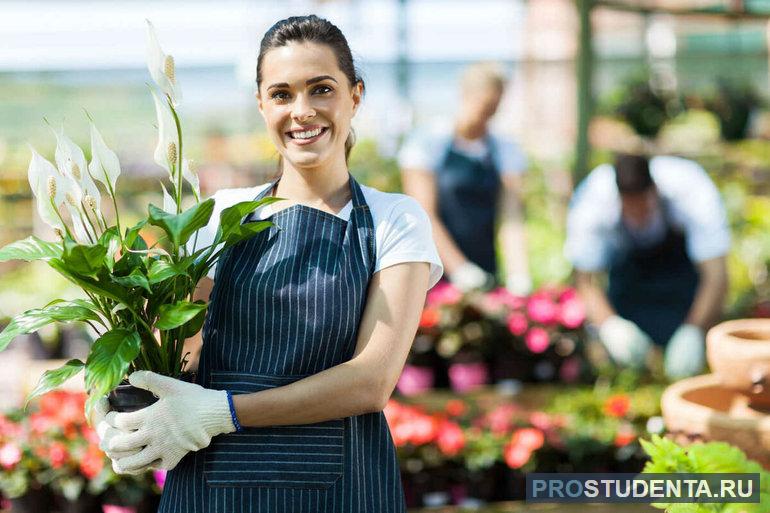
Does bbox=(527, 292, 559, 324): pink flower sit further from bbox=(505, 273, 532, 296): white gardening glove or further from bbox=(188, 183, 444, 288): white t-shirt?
bbox=(188, 183, 444, 288): white t-shirt

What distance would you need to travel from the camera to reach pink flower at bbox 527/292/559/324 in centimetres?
375

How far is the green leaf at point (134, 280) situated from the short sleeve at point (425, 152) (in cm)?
288

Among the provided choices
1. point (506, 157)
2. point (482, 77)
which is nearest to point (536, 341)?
point (506, 157)

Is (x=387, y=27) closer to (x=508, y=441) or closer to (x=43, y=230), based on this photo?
(x=43, y=230)

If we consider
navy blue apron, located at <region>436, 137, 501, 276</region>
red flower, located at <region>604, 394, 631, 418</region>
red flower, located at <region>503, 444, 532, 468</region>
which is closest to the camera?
red flower, located at <region>503, 444, 532, 468</region>

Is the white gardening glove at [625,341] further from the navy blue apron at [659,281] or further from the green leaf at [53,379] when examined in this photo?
the green leaf at [53,379]

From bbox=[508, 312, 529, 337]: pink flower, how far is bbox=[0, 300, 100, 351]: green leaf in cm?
246

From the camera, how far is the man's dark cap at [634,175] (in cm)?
369

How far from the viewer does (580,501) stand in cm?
284

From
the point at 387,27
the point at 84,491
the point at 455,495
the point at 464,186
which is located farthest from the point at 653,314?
the point at 387,27

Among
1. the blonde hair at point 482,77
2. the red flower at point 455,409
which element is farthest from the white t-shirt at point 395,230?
the blonde hair at point 482,77

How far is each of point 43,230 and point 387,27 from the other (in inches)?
118

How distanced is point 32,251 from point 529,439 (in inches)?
78.9

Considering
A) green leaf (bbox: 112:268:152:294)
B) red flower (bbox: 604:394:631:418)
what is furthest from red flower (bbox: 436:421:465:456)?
green leaf (bbox: 112:268:152:294)
